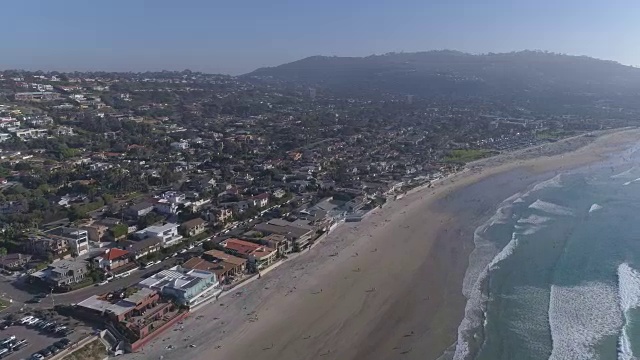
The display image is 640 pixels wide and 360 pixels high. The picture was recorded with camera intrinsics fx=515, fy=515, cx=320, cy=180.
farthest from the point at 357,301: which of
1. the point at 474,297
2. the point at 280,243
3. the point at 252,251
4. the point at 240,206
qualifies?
the point at 240,206

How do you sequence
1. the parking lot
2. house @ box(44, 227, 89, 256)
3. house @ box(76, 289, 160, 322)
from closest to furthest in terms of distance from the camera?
the parking lot
house @ box(76, 289, 160, 322)
house @ box(44, 227, 89, 256)

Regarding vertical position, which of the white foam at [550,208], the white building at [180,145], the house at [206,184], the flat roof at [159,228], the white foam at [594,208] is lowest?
the white foam at [550,208]

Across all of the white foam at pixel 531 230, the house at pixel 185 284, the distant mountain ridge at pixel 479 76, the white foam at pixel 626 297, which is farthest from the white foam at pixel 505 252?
the distant mountain ridge at pixel 479 76

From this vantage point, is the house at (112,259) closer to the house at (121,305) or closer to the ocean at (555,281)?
the house at (121,305)

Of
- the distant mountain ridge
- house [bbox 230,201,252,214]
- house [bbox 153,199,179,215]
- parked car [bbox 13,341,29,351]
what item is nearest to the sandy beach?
parked car [bbox 13,341,29,351]

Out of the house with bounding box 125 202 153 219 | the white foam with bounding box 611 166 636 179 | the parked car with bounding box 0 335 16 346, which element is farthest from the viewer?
the white foam with bounding box 611 166 636 179

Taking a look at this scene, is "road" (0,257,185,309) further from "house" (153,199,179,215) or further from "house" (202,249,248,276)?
"house" (153,199,179,215)
